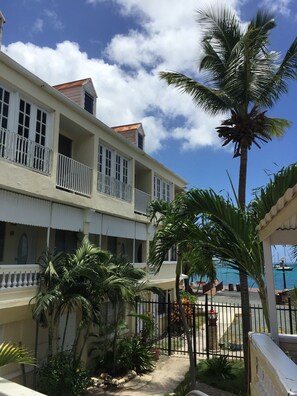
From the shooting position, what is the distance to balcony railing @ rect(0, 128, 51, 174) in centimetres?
951

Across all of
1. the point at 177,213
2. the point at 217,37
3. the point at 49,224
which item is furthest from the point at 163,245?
the point at 217,37

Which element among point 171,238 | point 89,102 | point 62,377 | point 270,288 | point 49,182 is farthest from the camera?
point 89,102

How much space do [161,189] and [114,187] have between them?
6.29 m

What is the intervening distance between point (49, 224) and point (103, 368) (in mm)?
5218

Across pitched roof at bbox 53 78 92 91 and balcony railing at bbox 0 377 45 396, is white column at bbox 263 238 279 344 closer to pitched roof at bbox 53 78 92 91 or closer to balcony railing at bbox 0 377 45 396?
balcony railing at bbox 0 377 45 396

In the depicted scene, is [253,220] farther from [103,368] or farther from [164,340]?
[164,340]

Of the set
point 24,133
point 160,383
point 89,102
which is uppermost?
point 89,102

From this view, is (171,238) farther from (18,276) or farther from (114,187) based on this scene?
(114,187)

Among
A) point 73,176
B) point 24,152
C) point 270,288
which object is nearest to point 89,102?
point 73,176

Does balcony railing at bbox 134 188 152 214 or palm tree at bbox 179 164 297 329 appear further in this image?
balcony railing at bbox 134 188 152 214

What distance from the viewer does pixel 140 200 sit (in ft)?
57.9

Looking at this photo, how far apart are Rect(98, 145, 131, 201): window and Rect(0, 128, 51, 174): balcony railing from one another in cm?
325

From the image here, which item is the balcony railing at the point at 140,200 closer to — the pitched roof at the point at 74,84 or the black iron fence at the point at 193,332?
the black iron fence at the point at 193,332

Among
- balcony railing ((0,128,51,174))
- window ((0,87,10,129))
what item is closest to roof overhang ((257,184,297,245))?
balcony railing ((0,128,51,174))
